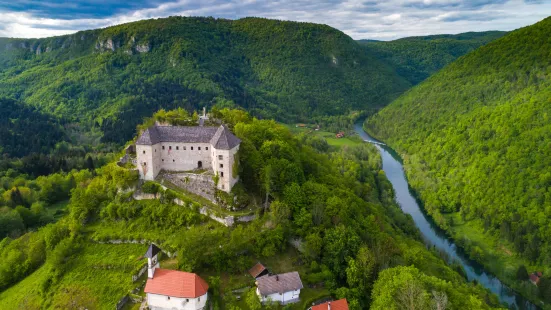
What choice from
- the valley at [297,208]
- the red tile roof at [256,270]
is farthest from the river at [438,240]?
the red tile roof at [256,270]

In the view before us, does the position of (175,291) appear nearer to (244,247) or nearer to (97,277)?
(244,247)

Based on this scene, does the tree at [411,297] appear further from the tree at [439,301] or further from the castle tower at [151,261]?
the castle tower at [151,261]

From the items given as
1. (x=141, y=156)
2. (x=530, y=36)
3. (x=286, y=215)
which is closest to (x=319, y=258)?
(x=286, y=215)

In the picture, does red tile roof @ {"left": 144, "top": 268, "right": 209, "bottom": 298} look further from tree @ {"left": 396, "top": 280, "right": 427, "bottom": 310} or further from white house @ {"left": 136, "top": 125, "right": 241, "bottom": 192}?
tree @ {"left": 396, "top": 280, "right": 427, "bottom": 310}

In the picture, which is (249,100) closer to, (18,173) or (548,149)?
(18,173)

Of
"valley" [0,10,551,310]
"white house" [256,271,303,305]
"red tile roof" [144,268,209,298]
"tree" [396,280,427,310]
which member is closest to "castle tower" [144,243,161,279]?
"valley" [0,10,551,310]

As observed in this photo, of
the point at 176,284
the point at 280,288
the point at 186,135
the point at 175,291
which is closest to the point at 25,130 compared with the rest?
the point at 186,135
